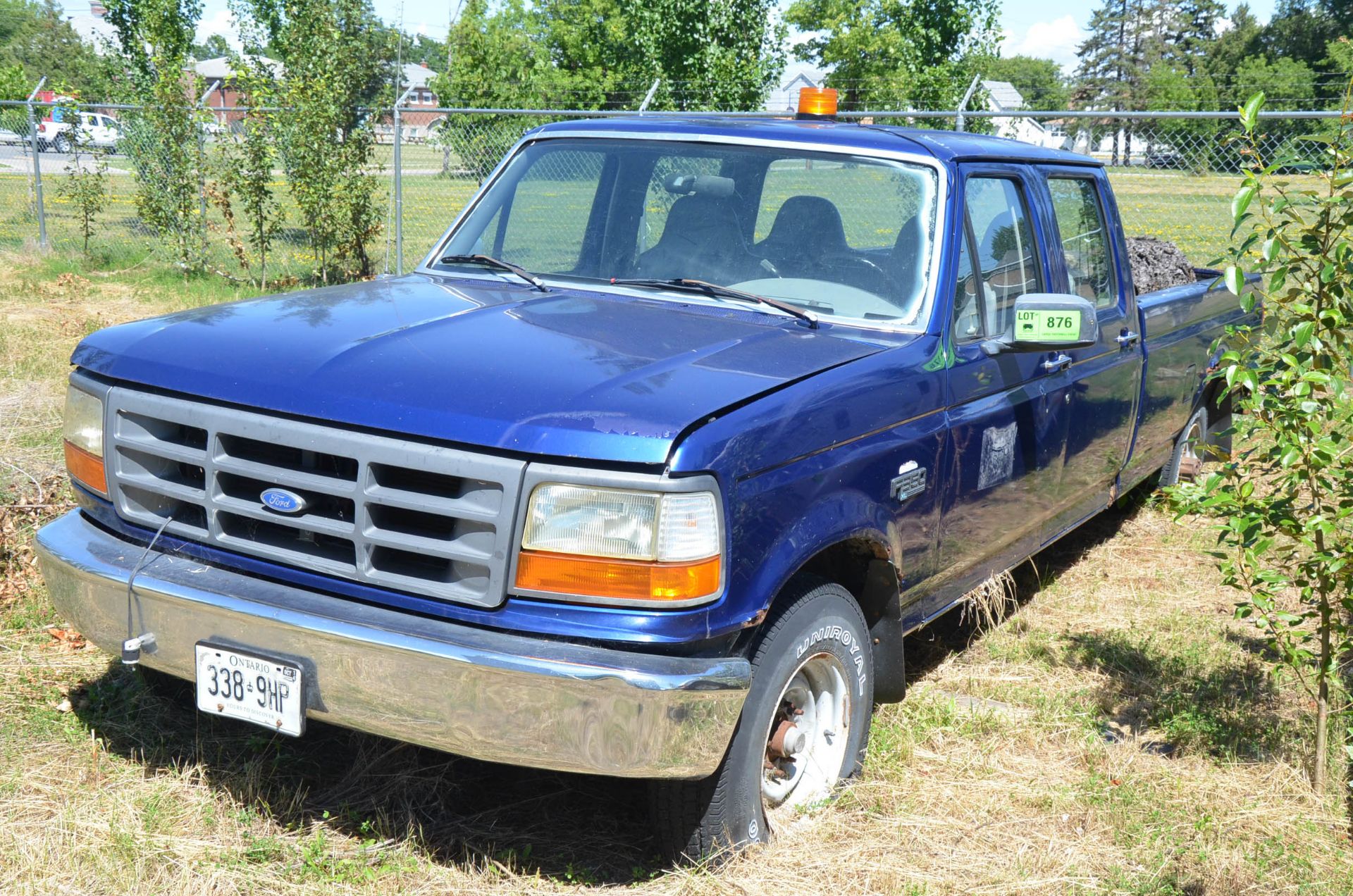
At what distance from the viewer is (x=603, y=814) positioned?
351 centimetres

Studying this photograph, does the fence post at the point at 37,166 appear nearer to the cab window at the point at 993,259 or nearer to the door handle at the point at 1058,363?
the cab window at the point at 993,259

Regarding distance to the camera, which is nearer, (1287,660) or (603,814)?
(603,814)

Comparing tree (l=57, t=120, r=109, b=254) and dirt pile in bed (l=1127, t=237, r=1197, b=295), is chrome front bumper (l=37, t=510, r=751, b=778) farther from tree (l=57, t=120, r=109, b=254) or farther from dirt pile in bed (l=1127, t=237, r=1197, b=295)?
tree (l=57, t=120, r=109, b=254)

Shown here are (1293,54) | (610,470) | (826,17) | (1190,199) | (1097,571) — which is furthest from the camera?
(1293,54)

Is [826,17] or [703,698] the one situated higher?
[826,17]

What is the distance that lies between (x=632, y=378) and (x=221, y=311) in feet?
4.60

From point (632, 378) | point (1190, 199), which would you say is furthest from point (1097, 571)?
point (1190, 199)

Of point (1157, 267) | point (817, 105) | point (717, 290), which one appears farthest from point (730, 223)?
point (1157, 267)

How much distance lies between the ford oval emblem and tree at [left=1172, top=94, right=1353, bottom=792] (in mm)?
2505

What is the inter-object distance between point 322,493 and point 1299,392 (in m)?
2.64

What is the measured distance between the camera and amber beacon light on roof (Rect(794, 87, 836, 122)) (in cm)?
467

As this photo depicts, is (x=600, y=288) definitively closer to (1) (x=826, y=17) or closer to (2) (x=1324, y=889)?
(2) (x=1324, y=889)

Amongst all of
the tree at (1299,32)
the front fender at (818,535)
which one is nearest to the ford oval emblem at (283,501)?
the front fender at (818,535)

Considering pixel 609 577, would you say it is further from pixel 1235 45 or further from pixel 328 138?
pixel 1235 45
